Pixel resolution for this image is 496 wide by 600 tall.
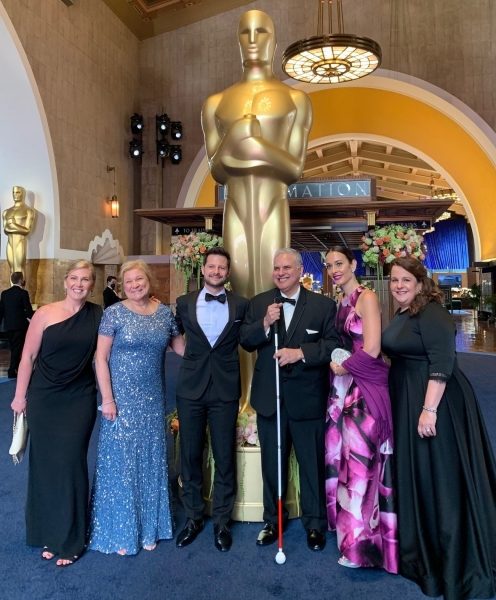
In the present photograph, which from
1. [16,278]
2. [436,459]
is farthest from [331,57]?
[436,459]

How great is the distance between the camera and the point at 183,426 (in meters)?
2.54

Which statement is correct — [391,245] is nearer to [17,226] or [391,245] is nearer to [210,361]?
[210,361]

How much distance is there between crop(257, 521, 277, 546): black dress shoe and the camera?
8.22 feet

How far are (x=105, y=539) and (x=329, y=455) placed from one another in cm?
121

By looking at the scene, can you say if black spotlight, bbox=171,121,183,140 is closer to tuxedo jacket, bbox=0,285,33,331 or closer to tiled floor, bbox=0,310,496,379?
tiled floor, bbox=0,310,496,379

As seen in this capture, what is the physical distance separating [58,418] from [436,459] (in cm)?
178

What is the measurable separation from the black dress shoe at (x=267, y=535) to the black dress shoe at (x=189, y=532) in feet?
1.08

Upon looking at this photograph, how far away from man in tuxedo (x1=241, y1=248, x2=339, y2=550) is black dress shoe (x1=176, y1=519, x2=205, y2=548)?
34cm

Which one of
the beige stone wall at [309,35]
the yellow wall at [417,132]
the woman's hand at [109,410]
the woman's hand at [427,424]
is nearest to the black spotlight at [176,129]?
the beige stone wall at [309,35]

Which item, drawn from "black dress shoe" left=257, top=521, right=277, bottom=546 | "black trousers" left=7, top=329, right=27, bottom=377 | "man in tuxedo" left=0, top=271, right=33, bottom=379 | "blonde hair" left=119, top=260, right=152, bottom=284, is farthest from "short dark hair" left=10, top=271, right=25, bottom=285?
"black dress shoe" left=257, top=521, right=277, bottom=546

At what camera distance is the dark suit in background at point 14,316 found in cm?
714

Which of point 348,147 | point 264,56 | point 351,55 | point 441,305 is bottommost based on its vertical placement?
point 441,305

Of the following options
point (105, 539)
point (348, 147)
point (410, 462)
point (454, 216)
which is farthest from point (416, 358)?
point (454, 216)

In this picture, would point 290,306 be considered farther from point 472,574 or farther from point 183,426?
point 472,574
